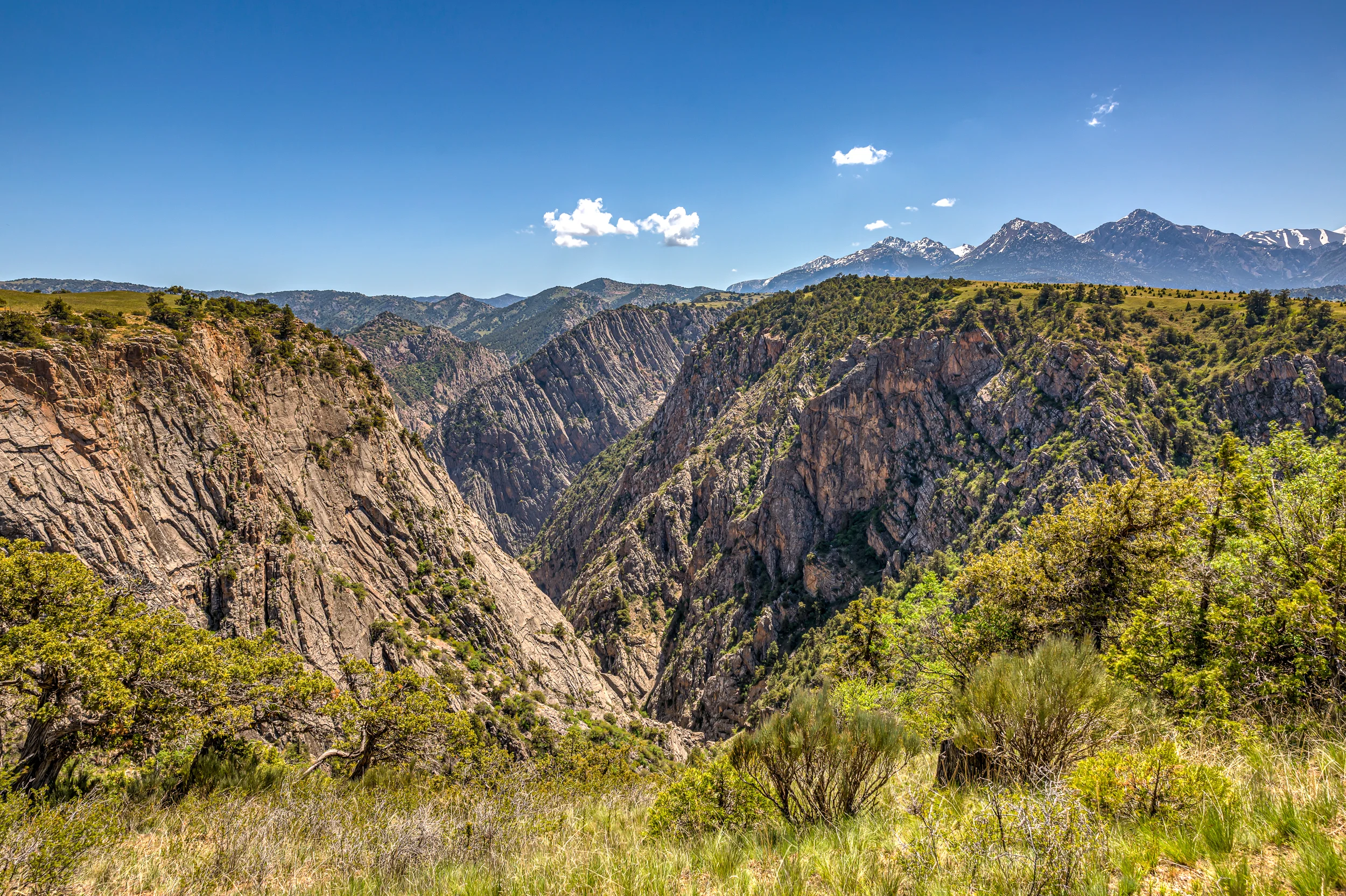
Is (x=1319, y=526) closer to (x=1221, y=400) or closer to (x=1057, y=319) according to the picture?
(x=1221, y=400)

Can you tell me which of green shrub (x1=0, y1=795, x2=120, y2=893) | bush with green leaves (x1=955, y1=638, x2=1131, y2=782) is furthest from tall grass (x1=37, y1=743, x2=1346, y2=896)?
bush with green leaves (x1=955, y1=638, x2=1131, y2=782)

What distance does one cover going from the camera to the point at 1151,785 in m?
5.48

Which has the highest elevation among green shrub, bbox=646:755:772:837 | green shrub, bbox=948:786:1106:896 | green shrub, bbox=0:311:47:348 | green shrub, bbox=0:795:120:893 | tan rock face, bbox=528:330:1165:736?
green shrub, bbox=0:311:47:348

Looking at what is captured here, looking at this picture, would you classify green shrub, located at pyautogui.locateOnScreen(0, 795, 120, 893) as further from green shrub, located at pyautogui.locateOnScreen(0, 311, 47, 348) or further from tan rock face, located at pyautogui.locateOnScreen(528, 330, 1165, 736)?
tan rock face, located at pyautogui.locateOnScreen(528, 330, 1165, 736)

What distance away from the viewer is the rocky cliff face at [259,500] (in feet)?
93.8

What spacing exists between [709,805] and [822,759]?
2592 millimetres

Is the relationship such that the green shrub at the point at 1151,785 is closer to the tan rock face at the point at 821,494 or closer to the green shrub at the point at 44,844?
the green shrub at the point at 44,844

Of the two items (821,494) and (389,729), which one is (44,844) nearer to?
(389,729)

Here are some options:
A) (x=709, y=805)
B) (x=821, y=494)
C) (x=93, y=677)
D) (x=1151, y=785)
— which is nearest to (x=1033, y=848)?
(x=1151, y=785)

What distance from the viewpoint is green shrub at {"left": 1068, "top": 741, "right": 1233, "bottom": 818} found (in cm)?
511

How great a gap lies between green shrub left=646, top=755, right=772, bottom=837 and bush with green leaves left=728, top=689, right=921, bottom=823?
1.17 feet

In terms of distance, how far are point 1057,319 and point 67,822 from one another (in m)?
→ 96.1

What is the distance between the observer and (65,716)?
1110cm

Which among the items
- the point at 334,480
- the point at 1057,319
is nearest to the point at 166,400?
the point at 334,480
